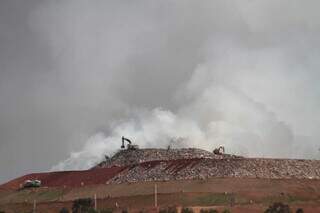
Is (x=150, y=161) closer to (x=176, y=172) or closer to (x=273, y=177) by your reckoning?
(x=176, y=172)

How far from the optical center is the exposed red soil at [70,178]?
11856cm

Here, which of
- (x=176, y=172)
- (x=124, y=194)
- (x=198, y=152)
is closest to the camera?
(x=124, y=194)

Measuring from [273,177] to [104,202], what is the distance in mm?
25602

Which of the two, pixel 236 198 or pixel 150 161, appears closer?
pixel 236 198

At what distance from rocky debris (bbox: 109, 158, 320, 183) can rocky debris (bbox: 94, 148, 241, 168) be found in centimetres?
893

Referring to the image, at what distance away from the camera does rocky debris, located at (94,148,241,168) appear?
125 meters

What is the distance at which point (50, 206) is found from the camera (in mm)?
101938

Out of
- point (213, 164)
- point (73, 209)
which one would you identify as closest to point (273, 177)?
point (213, 164)

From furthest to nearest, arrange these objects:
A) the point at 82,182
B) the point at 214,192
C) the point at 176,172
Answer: the point at 82,182 < the point at 176,172 < the point at 214,192

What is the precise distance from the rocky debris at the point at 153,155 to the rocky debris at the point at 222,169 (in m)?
8.93

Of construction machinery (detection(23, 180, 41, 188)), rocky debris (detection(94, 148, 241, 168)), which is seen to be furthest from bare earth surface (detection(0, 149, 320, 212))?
construction machinery (detection(23, 180, 41, 188))

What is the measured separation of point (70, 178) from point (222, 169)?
29357 mm

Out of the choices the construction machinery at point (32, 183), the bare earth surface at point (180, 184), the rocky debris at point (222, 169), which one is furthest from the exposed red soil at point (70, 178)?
the rocky debris at point (222, 169)

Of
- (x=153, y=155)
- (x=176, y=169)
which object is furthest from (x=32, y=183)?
(x=176, y=169)
